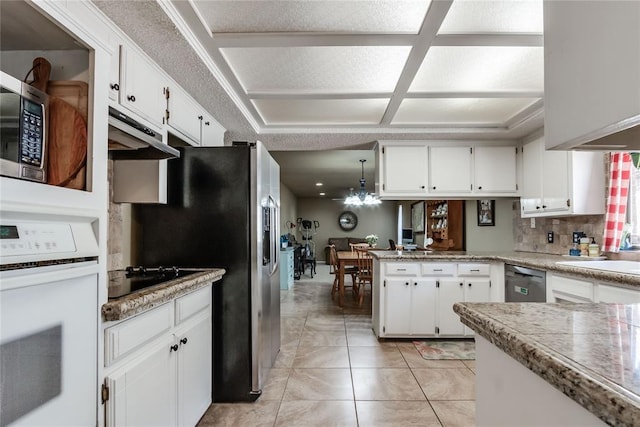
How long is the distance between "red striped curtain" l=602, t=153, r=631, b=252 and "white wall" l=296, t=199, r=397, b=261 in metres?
9.23

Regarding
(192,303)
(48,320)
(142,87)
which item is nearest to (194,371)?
(192,303)

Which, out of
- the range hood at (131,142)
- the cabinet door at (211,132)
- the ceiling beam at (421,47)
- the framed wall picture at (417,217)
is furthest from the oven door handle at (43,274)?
the framed wall picture at (417,217)

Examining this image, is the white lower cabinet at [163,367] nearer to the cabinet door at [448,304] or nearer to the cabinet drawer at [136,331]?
the cabinet drawer at [136,331]

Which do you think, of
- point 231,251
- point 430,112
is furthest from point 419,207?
point 231,251

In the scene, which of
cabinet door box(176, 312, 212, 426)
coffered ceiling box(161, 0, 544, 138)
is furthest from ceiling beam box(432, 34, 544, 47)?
cabinet door box(176, 312, 212, 426)

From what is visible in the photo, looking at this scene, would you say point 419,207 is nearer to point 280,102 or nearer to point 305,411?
point 280,102

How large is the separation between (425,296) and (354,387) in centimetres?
139

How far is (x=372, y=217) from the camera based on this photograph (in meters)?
12.2

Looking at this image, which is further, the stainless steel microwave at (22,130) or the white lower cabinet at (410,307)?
the white lower cabinet at (410,307)

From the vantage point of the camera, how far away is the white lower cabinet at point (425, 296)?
351 centimetres

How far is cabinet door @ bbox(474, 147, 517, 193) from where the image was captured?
3783 millimetres

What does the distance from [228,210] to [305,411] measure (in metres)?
1.41

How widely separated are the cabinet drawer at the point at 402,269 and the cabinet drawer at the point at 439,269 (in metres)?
0.10

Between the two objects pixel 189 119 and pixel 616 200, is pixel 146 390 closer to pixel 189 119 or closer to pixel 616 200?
A: pixel 189 119
